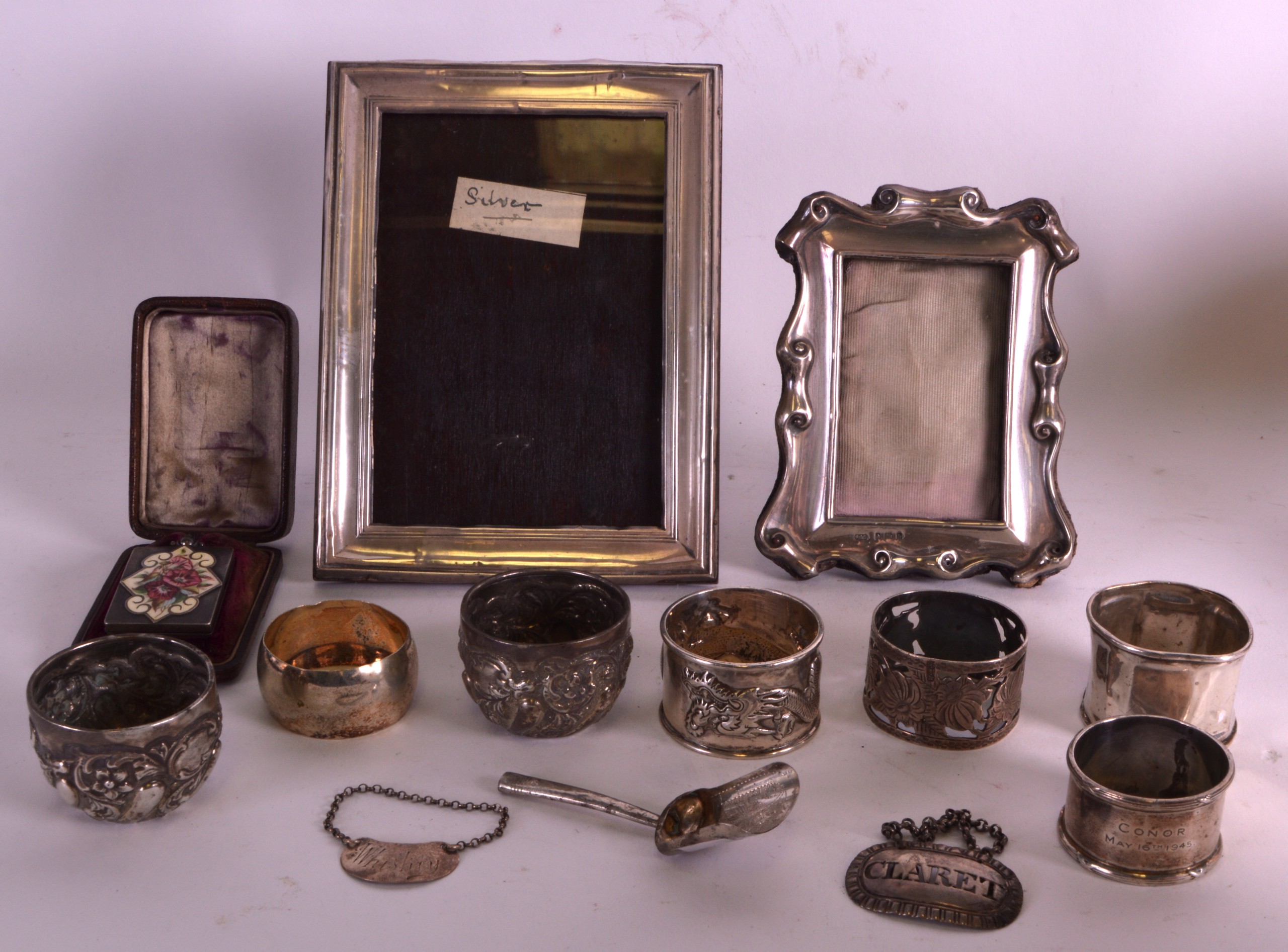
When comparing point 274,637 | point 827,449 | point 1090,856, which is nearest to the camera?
point 1090,856

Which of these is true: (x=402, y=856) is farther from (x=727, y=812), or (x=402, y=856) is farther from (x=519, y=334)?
(x=519, y=334)

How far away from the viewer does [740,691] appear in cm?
157

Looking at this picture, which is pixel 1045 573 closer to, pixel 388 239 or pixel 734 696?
pixel 734 696

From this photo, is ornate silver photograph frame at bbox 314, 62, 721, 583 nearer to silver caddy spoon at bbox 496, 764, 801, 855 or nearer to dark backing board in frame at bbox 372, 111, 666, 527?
dark backing board in frame at bbox 372, 111, 666, 527

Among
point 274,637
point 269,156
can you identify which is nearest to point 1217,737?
point 274,637

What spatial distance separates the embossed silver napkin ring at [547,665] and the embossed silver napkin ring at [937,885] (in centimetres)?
40

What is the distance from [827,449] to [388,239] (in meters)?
0.83

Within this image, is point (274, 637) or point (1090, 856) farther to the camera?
point (274, 637)

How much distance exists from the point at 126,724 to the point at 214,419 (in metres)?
0.66

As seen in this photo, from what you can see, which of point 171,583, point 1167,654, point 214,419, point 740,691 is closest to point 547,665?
point 740,691

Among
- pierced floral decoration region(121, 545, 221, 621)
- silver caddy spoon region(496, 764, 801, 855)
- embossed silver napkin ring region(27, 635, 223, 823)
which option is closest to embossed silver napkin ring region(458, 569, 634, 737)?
silver caddy spoon region(496, 764, 801, 855)

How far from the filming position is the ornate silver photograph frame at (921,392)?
79.9 inches

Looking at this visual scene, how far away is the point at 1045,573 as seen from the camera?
2061mm

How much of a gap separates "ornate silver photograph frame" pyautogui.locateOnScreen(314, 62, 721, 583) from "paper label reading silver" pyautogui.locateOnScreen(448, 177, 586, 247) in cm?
3
